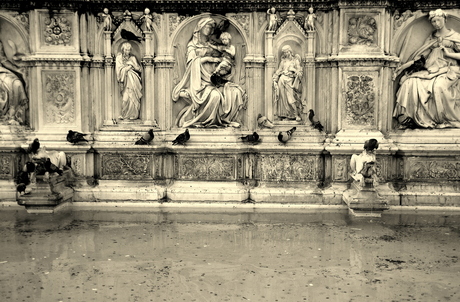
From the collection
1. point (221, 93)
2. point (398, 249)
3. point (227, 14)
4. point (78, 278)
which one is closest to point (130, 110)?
point (221, 93)

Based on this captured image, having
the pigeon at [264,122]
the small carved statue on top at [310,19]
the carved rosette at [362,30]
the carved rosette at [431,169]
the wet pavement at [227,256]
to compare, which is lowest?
the wet pavement at [227,256]

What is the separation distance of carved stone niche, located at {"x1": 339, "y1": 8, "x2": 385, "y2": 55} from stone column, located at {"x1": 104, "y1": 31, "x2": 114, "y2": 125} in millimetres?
4109

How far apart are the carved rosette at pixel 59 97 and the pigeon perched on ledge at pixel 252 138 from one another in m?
3.09

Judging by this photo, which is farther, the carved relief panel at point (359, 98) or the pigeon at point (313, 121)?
the pigeon at point (313, 121)

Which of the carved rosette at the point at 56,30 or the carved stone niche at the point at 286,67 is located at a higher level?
the carved rosette at the point at 56,30

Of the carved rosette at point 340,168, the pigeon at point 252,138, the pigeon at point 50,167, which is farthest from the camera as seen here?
the pigeon at point 252,138

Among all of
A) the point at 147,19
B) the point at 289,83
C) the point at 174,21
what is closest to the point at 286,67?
the point at 289,83

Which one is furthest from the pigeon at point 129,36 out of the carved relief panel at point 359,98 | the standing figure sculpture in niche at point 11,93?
the carved relief panel at point 359,98

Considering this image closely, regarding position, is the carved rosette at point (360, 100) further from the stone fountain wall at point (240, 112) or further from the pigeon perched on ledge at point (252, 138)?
the pigeon perched on ledge at point (252, 138)

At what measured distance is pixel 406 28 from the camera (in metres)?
10.2

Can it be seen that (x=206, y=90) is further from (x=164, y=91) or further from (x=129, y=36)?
(x=129, y=36)

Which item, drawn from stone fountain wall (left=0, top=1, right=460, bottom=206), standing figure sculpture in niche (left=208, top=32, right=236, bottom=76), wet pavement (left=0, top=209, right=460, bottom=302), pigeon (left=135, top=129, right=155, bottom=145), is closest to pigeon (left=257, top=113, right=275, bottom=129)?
stone fountain wall (left=0, top=1, right=460, bottom=206)

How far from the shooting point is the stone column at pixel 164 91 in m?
10.5

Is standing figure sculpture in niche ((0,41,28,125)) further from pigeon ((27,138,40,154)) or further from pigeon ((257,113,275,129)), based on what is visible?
pigeon ((257,113,275,129))
